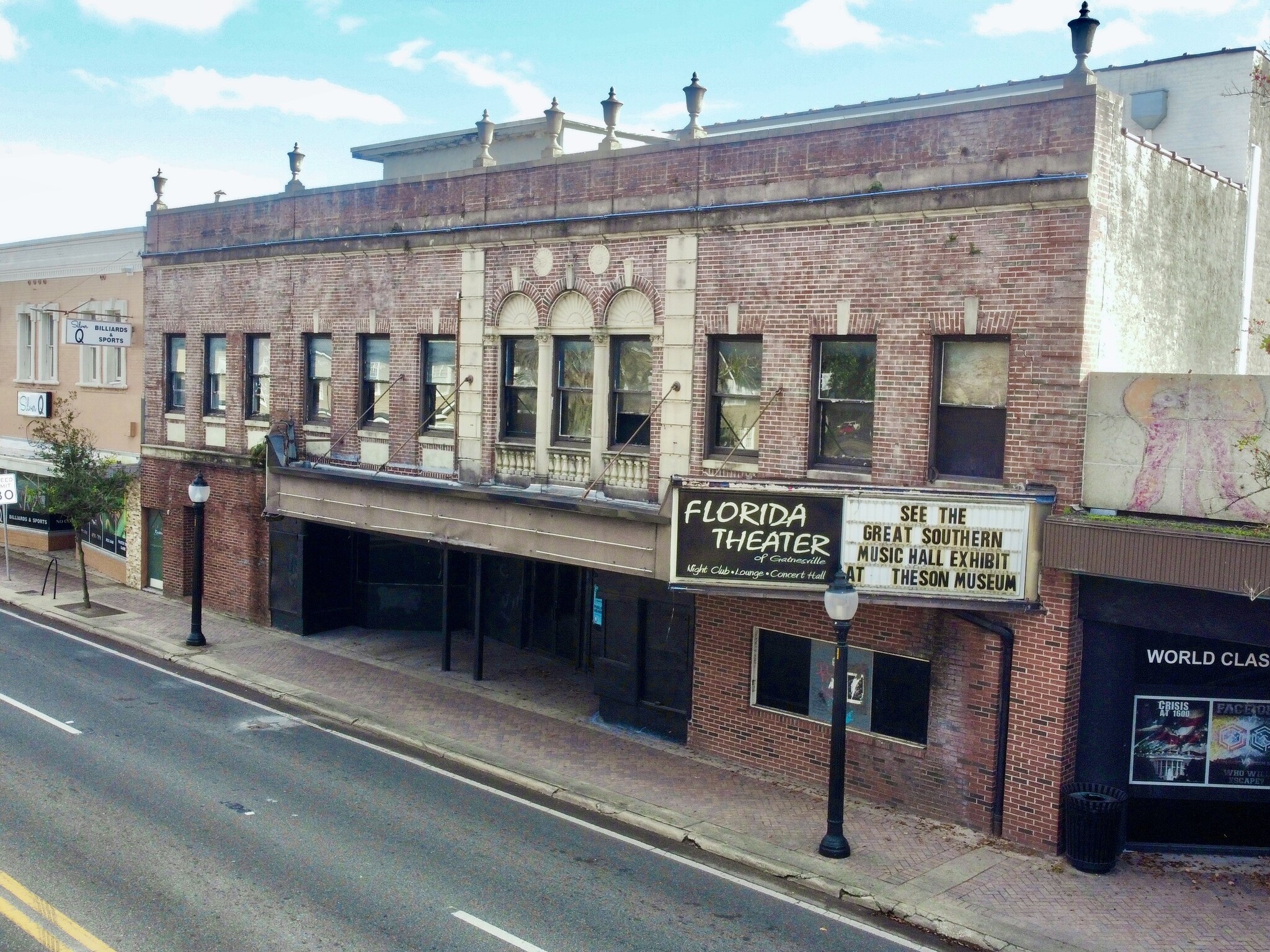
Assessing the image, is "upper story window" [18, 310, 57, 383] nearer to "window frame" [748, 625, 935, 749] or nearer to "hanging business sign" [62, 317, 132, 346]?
"hanging business sign" [62, 317, 132, 346]

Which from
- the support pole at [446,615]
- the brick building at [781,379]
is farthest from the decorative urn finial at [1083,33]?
the support pole at [446,615]

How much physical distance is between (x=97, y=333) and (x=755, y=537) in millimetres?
20375

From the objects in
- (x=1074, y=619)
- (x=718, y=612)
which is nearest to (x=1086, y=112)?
(x=1074, y=619)

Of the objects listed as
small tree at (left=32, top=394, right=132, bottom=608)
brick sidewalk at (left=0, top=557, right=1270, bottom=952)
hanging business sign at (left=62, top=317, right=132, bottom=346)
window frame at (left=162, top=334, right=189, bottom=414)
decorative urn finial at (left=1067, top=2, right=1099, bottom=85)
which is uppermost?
decorative urn finial at (left=1067, top=2, right=1099, bottom=85)

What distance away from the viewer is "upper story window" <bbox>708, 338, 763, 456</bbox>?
1672cm

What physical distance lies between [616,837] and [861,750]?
3.66m

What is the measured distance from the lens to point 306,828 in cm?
1366

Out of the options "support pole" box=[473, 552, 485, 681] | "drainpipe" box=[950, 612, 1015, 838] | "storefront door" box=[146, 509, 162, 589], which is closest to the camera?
"drainpipe" box=[950, 612, 1015, 838]

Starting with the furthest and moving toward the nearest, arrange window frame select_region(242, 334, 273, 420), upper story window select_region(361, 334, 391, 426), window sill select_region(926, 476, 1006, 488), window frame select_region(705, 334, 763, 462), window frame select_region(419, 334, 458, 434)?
window frame select_region(242, 334, 273, 420)
upper story window select_region(361, 334, 391, 426)
window frame select_region(419, 334, 458, 434)
window frame select_region(705, 334, 763, 462)
window sill select_region(926, 476, 1006, 488)

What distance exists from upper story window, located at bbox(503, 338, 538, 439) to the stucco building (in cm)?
1334

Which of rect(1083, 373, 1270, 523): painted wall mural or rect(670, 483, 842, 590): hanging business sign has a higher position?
rect(1083, 373, 1270, 523): painted wall mural

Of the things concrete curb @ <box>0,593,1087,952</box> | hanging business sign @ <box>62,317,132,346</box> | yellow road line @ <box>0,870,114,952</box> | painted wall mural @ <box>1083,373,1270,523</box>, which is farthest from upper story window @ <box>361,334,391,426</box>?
painted wall mural @ <box>1083,373,1270,523</box>

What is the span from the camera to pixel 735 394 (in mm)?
16906

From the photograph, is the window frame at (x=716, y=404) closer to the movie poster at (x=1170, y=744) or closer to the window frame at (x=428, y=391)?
the window frame at (x=428, y=391)
